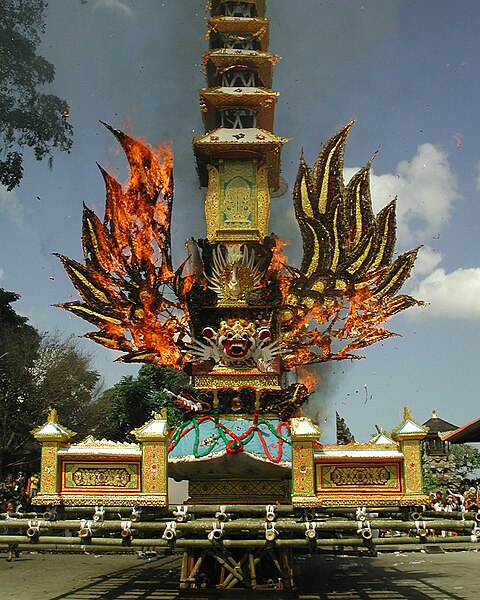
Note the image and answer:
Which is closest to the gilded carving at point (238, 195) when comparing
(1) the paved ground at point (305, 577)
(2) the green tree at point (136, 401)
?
(1) the paved ground at point (305, 577)

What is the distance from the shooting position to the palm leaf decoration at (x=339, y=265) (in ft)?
48.3

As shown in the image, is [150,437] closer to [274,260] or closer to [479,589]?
[274,260]

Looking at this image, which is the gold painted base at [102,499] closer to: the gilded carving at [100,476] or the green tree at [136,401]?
the gilded carving at [100,476]

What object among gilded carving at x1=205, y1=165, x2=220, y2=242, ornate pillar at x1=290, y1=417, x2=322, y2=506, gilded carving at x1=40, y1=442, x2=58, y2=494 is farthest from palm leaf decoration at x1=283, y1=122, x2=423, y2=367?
gilded carving at x1=40, y1=442, x2=58, y2=494

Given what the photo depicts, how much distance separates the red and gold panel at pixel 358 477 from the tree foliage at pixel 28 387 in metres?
22.7

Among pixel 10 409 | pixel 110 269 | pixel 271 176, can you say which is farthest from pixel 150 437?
pixel 10 409

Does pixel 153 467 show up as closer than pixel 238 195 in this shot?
Yes

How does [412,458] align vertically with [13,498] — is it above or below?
above

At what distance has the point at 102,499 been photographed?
33.2 feet

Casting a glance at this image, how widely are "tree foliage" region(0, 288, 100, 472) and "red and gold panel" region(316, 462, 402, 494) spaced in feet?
74.6

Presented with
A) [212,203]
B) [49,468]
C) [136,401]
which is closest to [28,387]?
[136,401]

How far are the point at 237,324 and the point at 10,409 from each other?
20761 mm

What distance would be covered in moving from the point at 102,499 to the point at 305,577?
25.4 ft

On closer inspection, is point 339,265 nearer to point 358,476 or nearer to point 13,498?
point 358,476
